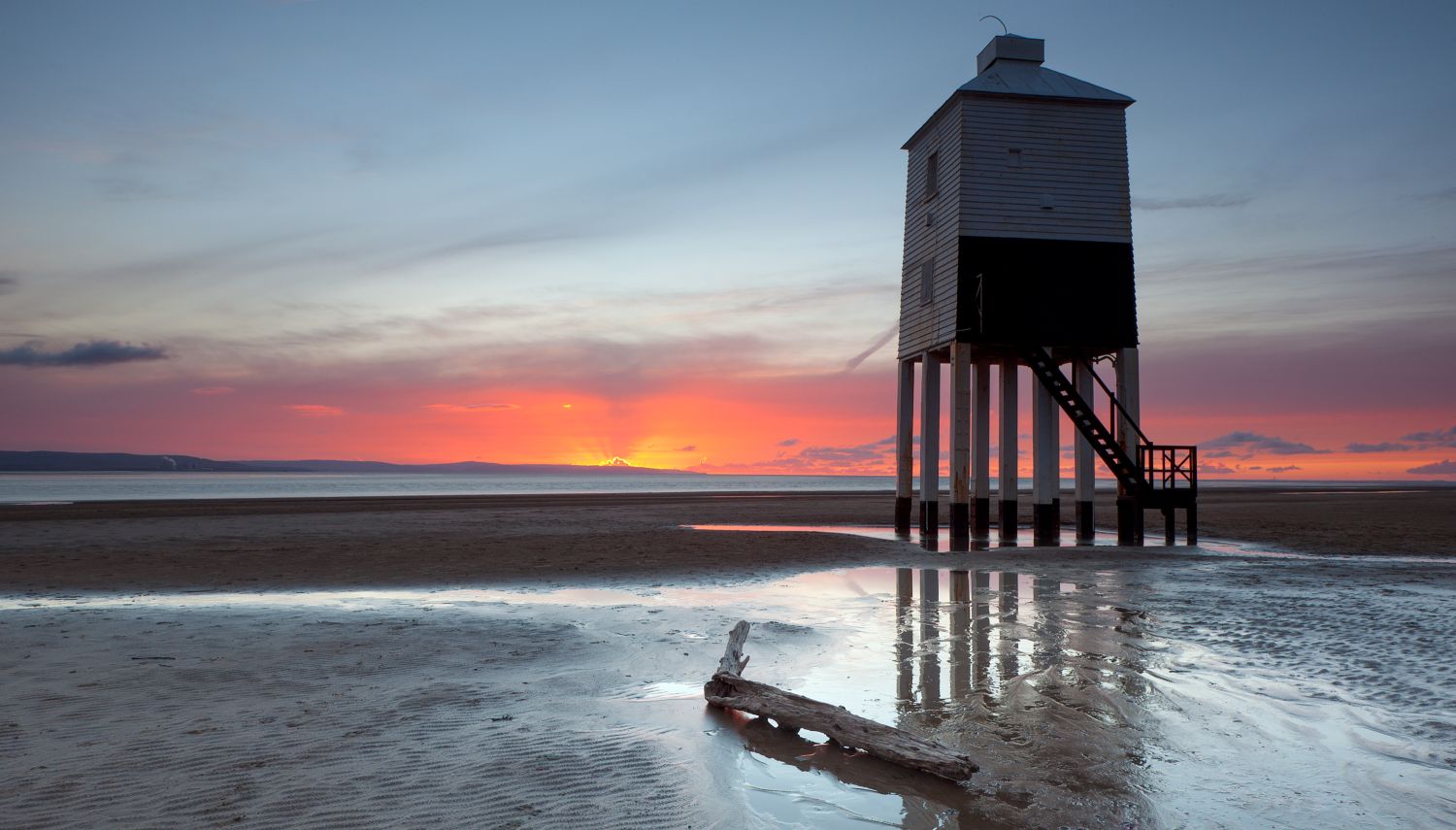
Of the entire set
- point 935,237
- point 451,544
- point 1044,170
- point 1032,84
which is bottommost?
point 451,544

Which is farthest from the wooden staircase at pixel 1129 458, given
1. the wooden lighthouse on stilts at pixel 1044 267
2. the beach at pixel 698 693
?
the beach at pixel 698 693

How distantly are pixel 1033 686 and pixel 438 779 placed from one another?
209 inches

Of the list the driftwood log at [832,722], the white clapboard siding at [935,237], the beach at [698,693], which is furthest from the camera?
the white clapboard siding at [935,237]

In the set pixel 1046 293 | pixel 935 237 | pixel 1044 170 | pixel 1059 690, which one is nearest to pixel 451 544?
pixel 935 237

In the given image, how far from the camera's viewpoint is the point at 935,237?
24.5 m

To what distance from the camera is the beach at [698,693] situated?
555 cm

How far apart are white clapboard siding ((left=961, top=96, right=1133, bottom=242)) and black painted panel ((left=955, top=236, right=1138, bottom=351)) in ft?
1.27

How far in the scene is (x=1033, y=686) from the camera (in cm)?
837

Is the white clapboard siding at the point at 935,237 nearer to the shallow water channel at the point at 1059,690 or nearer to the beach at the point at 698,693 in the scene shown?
the beach at the point at 698,693

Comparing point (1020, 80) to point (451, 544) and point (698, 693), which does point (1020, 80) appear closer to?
point (451, 544)

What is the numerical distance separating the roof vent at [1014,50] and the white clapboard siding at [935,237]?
2.45 metres

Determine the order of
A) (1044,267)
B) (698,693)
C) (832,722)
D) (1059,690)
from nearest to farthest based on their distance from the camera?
1. (832,722)
2. (1059,690)
3. (698,693)
4. (1044,267)

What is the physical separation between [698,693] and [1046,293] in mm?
18051

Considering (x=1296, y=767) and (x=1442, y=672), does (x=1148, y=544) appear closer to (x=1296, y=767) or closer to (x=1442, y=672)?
(x=1442, y=672)
